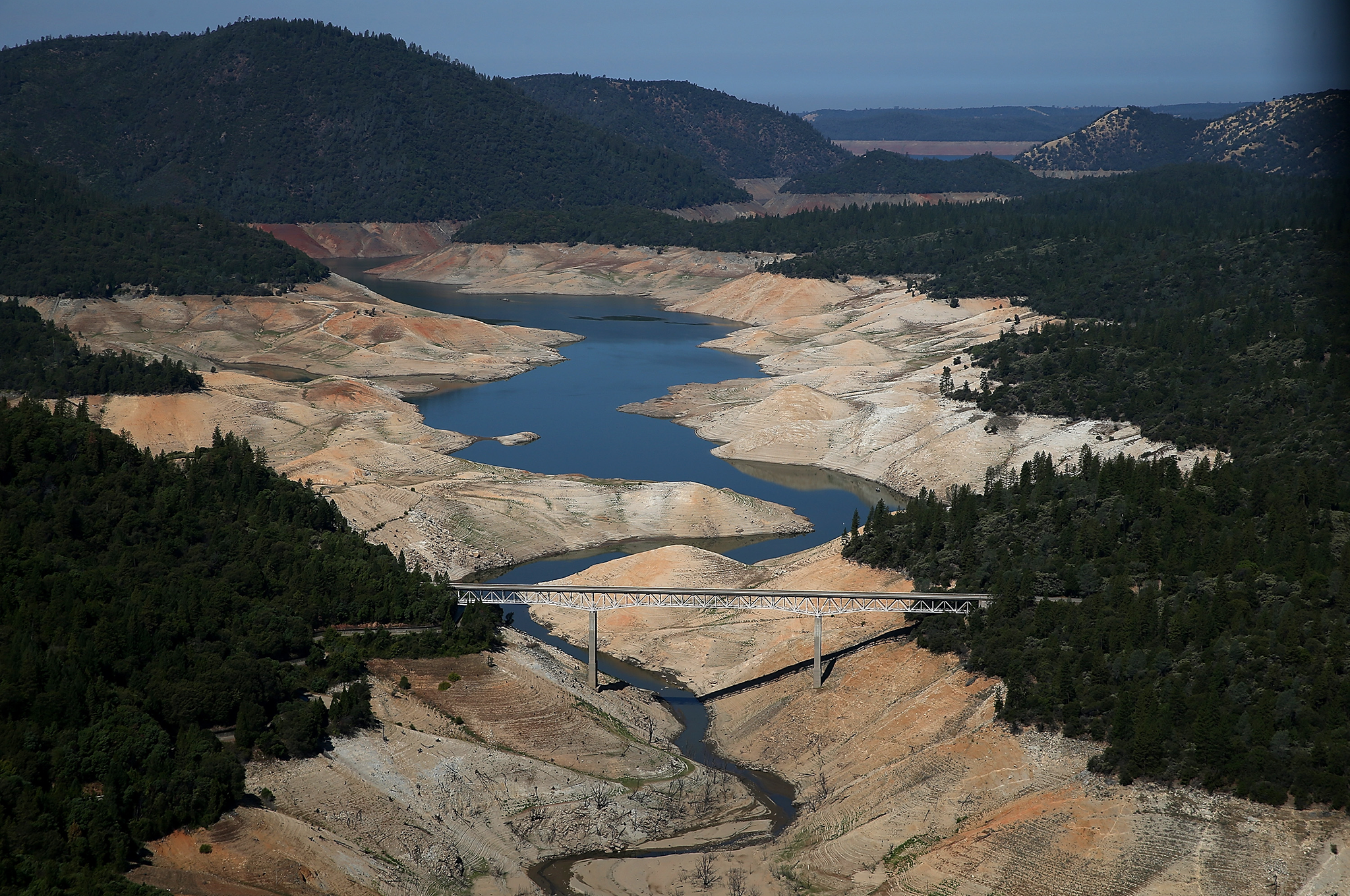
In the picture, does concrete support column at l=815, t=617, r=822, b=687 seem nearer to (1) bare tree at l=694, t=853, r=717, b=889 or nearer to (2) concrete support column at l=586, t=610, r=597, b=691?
(2) concrete support column at l=586, t=610, r=597, b=691

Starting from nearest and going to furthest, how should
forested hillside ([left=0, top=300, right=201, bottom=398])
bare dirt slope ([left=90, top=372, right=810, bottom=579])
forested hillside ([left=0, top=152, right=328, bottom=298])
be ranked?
bare dirt slope ([left=90, top=372, right=810, bottom=579]), forested hillside ([left=0, top=300, right=201, bottom=398]), forested hillside ([left=0, top=152, right=328, bottom=298])

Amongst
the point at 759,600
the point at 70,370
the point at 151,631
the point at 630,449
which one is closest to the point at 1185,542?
the point at 759,600

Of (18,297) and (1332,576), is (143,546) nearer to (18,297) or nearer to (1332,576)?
(1332,576)

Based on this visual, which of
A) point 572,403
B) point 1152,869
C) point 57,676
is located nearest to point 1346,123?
point 1152,869

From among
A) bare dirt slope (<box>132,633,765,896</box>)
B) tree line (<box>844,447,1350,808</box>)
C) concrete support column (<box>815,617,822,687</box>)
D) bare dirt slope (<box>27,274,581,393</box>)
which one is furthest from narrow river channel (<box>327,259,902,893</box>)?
tree line (<box>844,447,1350,808</box>)

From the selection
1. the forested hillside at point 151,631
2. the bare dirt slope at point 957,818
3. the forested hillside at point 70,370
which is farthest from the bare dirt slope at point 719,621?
the forested hillside at point 70,370

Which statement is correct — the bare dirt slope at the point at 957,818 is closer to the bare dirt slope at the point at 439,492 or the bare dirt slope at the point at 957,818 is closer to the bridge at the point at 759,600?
the bridge at the point at 759,600

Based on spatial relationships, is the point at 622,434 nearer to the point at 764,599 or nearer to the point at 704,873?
the point at 764,599
